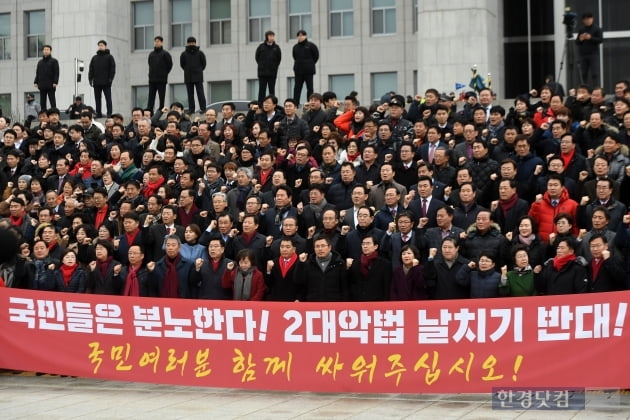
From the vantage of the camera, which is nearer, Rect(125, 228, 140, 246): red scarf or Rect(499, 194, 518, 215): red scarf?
Rect(499, 194, 518, 215): red scarf

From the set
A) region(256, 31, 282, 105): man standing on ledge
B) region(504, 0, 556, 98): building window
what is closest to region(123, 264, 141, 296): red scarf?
region(256, 31, 282, 105): man standing on ledge

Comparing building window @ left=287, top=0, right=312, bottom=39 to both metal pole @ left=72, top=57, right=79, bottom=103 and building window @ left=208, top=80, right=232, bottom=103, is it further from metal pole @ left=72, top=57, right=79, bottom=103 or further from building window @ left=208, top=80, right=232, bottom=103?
metal pole @ left=72, top=57, right=79, bottom=103

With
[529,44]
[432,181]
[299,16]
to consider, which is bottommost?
[432,181]

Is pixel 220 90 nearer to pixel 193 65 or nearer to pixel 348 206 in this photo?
pixel 193 65

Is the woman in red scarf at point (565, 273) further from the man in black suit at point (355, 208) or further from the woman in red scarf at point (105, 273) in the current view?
the woman in red scarf at point (105, 273)

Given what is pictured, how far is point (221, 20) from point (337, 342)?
39.1m

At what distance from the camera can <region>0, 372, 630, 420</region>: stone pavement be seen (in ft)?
36.4

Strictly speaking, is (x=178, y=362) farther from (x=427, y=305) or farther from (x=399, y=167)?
(x=399, y=167)

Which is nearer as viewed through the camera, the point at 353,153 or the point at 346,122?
the point at 353,153

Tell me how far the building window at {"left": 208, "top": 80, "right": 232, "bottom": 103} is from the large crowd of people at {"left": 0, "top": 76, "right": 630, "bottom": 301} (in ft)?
100

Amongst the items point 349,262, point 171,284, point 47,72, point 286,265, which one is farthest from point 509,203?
point 47,72

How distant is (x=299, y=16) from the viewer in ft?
156

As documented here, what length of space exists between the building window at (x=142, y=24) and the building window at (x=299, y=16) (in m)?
6.83

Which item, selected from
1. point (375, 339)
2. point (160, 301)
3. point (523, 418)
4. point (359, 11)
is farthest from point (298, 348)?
point (359, 11)
